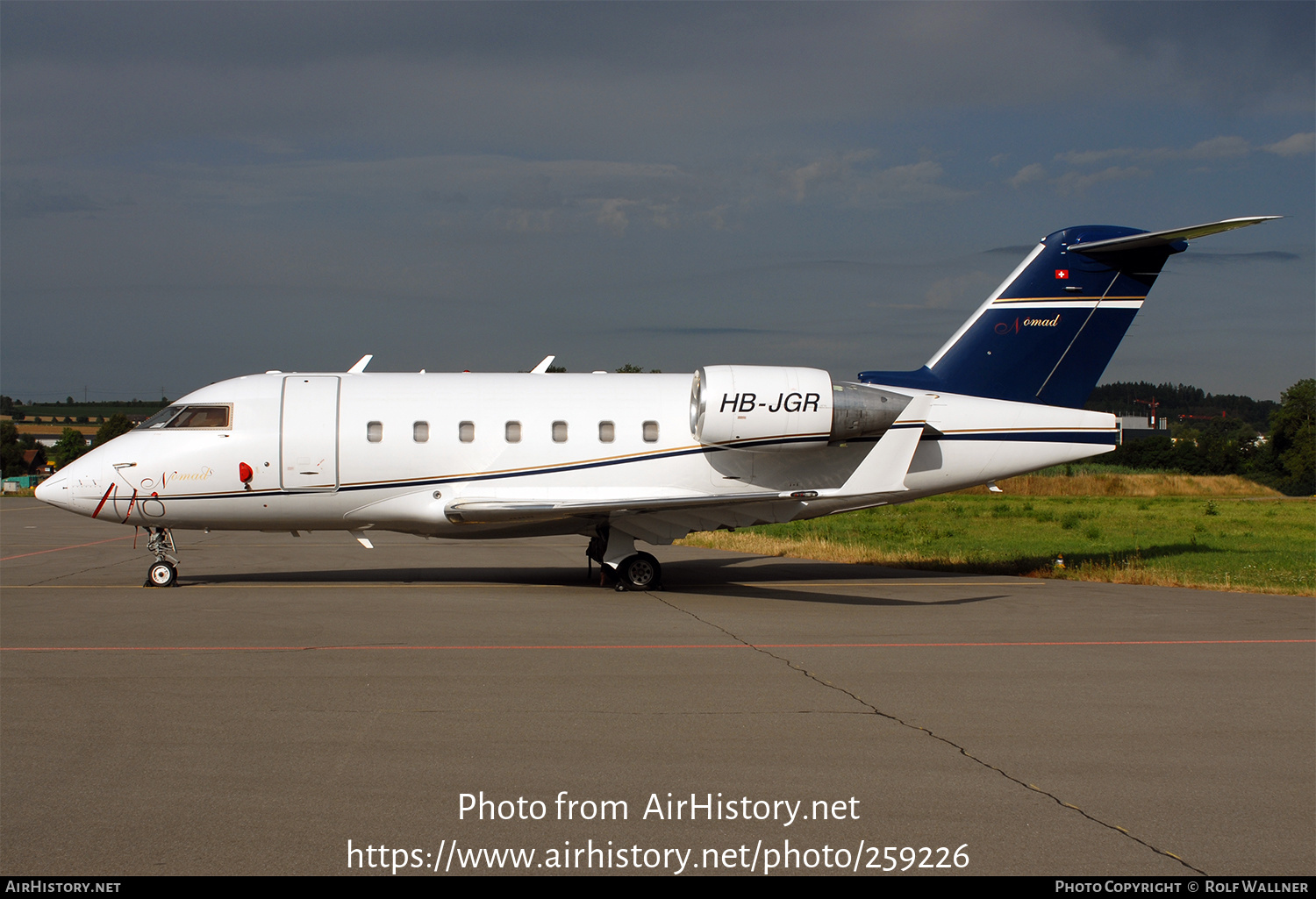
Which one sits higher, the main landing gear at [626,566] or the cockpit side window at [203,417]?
the cockpit side window at [203,417]

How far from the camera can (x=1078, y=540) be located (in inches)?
1068

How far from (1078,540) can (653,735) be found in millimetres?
22537

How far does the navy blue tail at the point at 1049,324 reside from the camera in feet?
57.7

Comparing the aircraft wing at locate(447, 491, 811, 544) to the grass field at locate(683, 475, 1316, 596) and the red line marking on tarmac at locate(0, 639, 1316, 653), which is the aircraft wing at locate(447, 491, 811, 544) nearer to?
the red line marking on tarmac at locate(0, 639, 1316, 653)

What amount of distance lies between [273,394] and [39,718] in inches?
358

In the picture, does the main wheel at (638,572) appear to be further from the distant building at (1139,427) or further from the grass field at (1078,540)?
the distant building at (1139,427)

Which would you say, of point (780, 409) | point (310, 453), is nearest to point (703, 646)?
point (780, 409)

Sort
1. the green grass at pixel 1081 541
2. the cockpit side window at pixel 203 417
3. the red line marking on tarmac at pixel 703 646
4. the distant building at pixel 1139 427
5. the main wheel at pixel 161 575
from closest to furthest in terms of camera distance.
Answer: the red line marking on tarmac at pixel 703 646 < the cockpit side window at pixel 203 417 < the main wheel at pixel 161 575 < the green grass at pixel 1081 541 < the distant building at pixel 1139 427

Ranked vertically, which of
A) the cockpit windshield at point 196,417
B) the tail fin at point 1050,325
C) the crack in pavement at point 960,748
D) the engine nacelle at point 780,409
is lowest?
the crack in pavement at point 960,748

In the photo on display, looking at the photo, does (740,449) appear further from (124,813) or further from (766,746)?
(124,813)

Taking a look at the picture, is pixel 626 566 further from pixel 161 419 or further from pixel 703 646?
pixel 161 419

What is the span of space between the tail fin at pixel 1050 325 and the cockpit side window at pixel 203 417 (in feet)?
35.2

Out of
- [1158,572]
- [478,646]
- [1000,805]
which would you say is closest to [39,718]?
[478,646]

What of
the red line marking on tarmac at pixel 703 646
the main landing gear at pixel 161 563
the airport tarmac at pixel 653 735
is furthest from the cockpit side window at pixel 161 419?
the red line marking on tarmac at pixel 703 646
